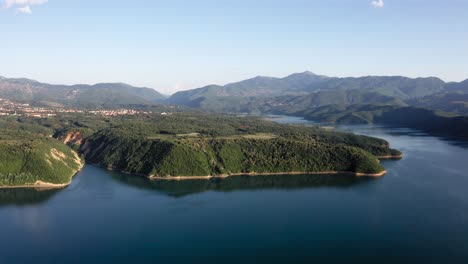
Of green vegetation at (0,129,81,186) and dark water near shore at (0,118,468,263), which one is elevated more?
green vegetation at (0,129,81,186)

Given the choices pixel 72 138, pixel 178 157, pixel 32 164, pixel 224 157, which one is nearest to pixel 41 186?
pixel 32 164

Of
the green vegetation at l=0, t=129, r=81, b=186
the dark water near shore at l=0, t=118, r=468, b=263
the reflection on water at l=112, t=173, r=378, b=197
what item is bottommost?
the dark water near shore at l=0, t=118, r=468, b=263

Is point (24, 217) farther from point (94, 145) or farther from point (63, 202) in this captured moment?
point (94, 145)

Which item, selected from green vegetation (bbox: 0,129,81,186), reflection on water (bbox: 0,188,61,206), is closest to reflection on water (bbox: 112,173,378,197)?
green vegetation (bbox: 0,129,81,186)

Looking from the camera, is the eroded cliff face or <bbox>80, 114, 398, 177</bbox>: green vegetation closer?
<bbox>80, 114, 398, 177</bbox>: green vegetation

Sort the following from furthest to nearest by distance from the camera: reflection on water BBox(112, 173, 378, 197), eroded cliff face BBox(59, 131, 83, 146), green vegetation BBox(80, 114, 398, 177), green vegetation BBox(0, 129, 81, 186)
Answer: eroded cliff face BBox(59, 131, 83, 146), green vegetation BBox(80, 114, 398, 177), reflection on water BBox(112, 173, 378, 197), green vegetation BBox(0, 129, 81, 186)

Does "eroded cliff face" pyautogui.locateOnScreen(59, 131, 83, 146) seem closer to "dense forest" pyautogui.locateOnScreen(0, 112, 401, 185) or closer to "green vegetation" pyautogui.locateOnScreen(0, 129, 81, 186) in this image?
"dense forest" pyautogui.locateOnScreen(0, 112, 401, 185)

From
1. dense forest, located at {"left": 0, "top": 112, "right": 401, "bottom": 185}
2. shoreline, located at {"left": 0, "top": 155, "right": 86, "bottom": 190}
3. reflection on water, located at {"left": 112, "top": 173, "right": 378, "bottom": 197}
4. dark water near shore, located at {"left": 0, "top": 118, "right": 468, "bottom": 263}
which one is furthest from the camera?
dense forest, located at {"left": 0, "top": 112, "right": 401, "bottom": 185}

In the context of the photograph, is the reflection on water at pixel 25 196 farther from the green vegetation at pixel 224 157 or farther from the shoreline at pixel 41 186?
the green vegetation at pixel 224 157
